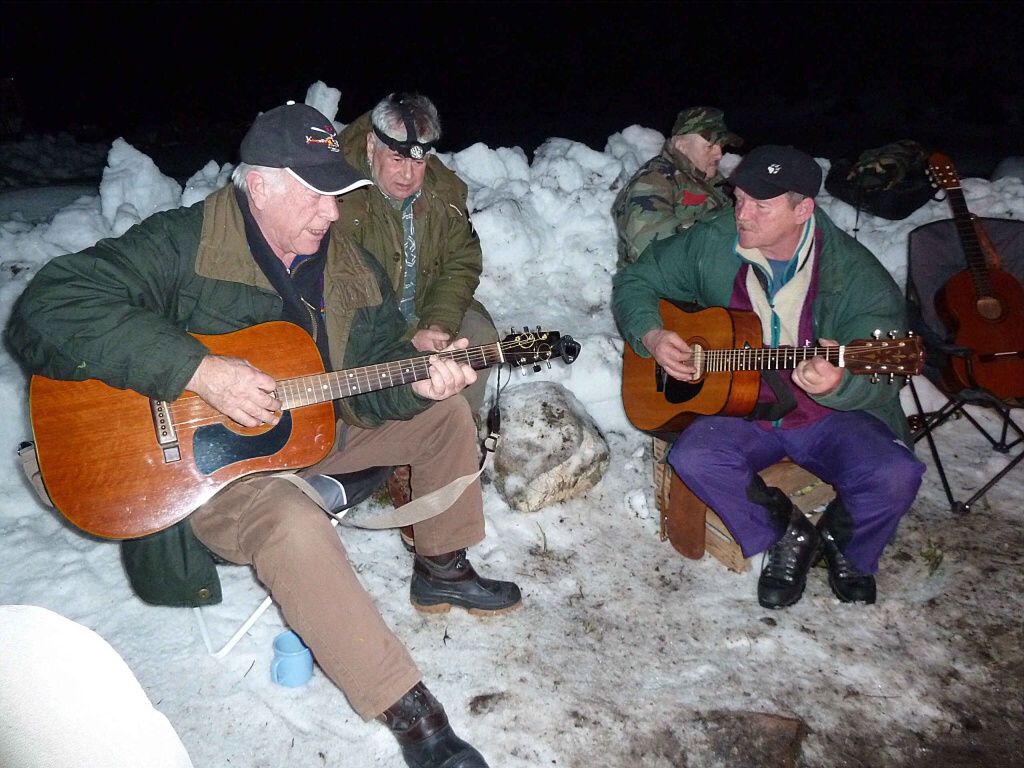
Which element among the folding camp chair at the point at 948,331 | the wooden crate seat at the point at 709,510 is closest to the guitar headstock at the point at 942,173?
the folding camp chair at the point at 948,331

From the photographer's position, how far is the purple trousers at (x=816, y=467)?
3.05m

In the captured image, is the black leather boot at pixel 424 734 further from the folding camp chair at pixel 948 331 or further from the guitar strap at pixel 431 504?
the folding camp chair at pixel 948 331

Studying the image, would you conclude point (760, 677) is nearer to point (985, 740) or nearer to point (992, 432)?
point (985, 740)

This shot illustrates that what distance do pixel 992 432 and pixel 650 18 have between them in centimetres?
2356

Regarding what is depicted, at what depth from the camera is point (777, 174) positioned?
9.93 feet

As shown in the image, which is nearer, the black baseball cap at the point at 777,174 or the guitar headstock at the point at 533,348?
the guitar headstock at the point at 533,348

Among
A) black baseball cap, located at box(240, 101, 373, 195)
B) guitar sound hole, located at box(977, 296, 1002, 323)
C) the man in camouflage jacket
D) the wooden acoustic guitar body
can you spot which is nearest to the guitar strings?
black baseball cap, located at box(240, 101, 373, 195)

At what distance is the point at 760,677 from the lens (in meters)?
2.89

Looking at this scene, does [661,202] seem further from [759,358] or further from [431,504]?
[431,504]

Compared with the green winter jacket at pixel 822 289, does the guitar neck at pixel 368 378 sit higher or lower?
lower

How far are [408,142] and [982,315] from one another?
133 inches

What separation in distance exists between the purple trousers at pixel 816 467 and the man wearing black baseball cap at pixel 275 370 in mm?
1098

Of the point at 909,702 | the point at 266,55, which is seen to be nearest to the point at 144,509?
the point at 909,702

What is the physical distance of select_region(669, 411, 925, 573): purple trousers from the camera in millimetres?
3053
